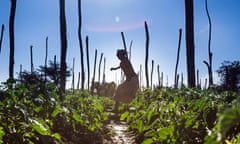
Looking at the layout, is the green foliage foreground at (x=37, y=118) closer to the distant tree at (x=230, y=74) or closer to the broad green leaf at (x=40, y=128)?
the broad green leaf at (x=40, y=128)

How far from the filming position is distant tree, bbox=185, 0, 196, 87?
829cm

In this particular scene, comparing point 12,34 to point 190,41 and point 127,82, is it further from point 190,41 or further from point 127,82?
point 190,41

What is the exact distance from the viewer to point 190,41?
27.7 ft

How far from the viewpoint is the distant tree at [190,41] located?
8.29 metres

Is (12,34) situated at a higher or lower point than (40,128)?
higher

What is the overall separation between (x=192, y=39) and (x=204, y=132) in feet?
20.5

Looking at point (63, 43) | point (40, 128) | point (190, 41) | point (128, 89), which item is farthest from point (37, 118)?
point (63, 43)

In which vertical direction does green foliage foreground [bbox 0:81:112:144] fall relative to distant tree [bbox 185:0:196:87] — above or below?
below

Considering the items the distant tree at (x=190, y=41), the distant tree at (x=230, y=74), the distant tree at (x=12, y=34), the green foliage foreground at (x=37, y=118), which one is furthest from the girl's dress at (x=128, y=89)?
the distant tree at (x=230, y=74)

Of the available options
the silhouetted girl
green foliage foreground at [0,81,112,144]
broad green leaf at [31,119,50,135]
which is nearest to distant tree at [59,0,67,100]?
the silhouetted girl

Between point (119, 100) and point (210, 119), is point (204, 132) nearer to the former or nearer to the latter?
point (210, 119)

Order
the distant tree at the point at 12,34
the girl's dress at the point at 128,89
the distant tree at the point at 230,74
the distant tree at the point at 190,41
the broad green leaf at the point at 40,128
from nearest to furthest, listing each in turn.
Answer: the broad green leaf at the point at 40,128 → the distant tree at the point at 190,41 → the girl's dress at the point at 128,89 → the distant tree at the point at 12,34 → the distant tree at the point at 230,74

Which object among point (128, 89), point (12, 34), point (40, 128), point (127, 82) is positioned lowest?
point (40, 128)

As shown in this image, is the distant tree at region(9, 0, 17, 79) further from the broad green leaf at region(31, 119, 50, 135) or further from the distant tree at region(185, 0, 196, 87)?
the broad green leaf at region(31, 119, 50, 135)
